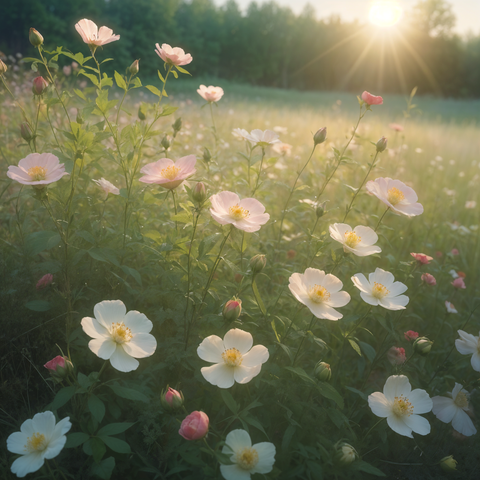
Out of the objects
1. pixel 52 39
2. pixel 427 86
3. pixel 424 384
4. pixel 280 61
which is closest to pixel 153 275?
pixel 424 384

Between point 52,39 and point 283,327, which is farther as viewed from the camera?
point 52,39

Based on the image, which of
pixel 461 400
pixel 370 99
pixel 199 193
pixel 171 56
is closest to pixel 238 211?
pixel 199 193

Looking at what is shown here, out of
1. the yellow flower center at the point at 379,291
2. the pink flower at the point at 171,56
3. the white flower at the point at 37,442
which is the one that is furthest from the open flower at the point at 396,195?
the white flower at the point at 37,442

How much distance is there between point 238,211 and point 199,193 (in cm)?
12

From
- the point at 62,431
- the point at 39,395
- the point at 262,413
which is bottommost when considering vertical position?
the point at 39,395

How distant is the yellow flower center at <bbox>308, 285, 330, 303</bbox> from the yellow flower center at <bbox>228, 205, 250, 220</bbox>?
0.89 feet

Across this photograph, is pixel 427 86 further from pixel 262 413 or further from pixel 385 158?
pixel 262 413

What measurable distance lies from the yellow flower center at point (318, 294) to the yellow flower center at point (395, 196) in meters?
0.40

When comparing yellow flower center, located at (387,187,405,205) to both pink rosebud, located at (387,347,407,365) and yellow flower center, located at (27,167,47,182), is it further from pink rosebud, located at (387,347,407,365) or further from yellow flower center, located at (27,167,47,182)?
yellow flower center, located at (27,167,47,182)

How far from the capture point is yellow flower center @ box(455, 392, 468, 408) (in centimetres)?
115

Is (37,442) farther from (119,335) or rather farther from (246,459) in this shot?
(246,459)

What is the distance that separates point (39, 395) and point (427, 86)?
30.5 meters

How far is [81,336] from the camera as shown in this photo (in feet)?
3.57

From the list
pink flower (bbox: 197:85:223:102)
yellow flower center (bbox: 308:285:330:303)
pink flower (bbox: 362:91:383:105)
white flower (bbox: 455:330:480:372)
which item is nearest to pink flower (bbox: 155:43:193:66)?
pink flower (bbox: 197:85:223:102)
